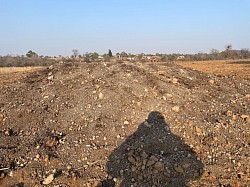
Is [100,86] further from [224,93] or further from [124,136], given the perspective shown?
[224,93]

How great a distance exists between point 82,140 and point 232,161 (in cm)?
305

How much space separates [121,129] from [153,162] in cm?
131

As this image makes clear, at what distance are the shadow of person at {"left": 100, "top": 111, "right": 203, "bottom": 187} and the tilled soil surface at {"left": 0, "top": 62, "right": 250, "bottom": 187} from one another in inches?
0.7

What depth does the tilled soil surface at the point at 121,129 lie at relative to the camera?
531cm

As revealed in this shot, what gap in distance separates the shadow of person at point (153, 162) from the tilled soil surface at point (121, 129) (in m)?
0.02

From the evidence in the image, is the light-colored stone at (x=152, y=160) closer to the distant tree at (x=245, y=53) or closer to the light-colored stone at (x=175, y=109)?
the light-colored stone at (x=175, y=109)

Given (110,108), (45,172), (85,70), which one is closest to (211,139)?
(110,108)

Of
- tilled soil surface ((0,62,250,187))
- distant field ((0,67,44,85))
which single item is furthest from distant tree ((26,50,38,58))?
tilled soil surface ((0,62,250,187))

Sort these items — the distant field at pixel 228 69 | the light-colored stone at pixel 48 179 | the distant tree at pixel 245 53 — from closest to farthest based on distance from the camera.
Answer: the light-colored stone at pixel 48 179 → the distant field at pixel 228 69 → the distant tree at pixel 245 53

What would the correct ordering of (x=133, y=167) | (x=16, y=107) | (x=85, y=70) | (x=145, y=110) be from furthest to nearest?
1. (x=85, y=70)
2. (x=16, y=107)
3. (x=145, y=110)
4. (x=133, y=167)

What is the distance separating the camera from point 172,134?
6332mm

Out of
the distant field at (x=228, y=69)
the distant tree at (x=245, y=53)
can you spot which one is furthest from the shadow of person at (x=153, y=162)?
the distant tree at (x=245, y=53)

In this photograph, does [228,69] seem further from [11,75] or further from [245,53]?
[245,53]

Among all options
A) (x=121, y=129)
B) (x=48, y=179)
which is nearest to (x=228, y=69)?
(x=121, y=129)
